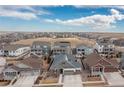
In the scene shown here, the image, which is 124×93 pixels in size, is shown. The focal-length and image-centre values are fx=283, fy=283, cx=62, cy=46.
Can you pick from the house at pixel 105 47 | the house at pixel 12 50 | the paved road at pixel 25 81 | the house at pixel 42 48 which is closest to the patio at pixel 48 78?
the paved road at pixel 25 81

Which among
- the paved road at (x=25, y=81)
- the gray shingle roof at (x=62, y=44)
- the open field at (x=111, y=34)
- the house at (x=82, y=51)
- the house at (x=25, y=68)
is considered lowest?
the paved road at (x=25, y=81)

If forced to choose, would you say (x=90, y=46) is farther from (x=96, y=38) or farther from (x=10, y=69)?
(x=10, y=69)

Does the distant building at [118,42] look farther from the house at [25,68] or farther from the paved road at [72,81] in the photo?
the house at [25,68]

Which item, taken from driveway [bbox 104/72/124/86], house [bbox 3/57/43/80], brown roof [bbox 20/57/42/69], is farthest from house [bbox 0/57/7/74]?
driveway [bbox 104/72/124/86]

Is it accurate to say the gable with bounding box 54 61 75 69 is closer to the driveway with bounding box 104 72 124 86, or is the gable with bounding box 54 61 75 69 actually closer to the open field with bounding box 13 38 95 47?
the open field with bounding box 13 38 95 47

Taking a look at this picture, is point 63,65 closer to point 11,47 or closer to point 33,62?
point 33,62

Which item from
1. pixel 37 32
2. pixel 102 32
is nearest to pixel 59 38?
pixel 37 32
